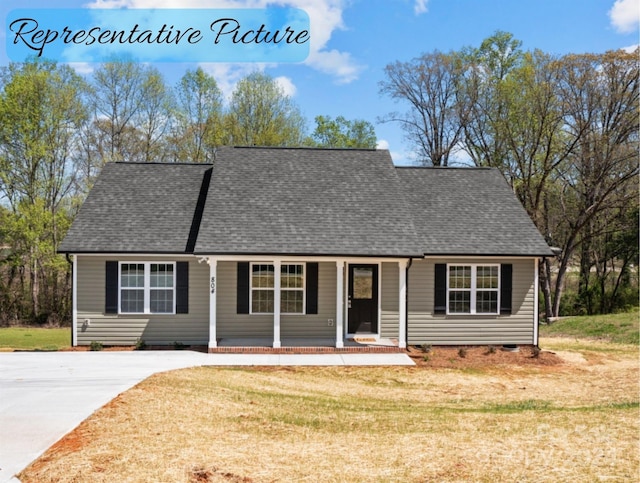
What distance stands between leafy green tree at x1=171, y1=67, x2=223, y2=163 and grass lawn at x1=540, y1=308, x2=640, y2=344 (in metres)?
22.0

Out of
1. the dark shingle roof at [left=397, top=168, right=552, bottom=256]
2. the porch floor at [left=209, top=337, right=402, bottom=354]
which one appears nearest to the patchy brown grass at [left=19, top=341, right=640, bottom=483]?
the porch floor at [left=209, top=337, right=402, bottom=354]

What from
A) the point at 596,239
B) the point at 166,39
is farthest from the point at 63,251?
Result: the point at 596,239

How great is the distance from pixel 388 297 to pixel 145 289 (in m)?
6.73

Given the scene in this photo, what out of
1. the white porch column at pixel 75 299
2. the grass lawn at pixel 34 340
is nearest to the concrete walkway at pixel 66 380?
the white porch column at pixel 75 299

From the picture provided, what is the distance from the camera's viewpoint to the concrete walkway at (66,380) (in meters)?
7.05

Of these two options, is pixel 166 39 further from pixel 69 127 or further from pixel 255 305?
pixel 69 127

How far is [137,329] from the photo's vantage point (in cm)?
1505

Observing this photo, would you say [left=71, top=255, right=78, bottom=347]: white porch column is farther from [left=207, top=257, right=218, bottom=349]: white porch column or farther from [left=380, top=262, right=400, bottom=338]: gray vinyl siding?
[left=380, top=262, right=400, bottom=338]: gray vinyl siding

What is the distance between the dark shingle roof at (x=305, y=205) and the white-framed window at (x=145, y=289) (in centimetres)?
186

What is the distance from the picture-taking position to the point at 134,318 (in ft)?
49.3

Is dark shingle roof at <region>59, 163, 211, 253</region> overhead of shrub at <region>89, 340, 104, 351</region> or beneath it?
overhead

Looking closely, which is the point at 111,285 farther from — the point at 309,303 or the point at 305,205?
the point at 305,205

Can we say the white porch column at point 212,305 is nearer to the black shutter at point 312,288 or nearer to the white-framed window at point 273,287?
the white-framed window at point 273,287

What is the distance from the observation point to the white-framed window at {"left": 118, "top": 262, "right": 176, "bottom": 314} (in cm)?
1500
